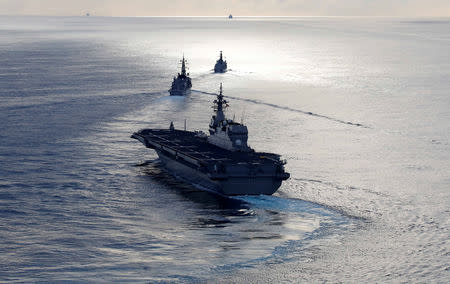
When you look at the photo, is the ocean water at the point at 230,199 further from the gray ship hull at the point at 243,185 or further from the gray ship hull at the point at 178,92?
the gray ship hull at the point at 178,92

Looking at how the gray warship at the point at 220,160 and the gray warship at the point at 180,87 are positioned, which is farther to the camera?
the gray warship at the point at 180,87

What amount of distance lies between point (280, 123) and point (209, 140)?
19227 millimetres

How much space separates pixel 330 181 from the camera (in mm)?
49188

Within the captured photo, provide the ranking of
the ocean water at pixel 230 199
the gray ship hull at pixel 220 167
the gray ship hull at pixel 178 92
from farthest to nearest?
the gray ship hull at pixel 178 92
the gray ship hull at pixel 220 167
the ocean water at pixel 230 199

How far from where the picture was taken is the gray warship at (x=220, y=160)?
45.6 meters

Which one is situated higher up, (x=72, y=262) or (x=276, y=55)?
(x=276, y=55)

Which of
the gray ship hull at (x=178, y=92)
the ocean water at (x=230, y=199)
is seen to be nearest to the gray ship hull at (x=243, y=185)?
the ocean water at (x=230, y=199)

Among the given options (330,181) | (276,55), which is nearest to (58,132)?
(330,181)

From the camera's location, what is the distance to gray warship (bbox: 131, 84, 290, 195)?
45594mm

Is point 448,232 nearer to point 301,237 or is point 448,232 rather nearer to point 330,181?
point 301,237

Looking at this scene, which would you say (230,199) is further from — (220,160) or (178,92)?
(178,92)

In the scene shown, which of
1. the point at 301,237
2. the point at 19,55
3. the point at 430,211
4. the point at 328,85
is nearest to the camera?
the point at 301,237

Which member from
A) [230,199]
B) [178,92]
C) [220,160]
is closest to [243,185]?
[230,199]

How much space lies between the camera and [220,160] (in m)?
48.1
